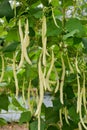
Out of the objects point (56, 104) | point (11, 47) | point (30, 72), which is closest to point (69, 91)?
point (56, 104)

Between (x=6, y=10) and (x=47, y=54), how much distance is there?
17cm

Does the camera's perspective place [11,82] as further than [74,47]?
Yes

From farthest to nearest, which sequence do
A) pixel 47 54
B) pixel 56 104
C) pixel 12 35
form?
pixel 56 104 → pixel 12 35 → pixel 47 54

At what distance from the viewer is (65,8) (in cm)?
118

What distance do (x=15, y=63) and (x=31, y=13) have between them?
17 centimetres

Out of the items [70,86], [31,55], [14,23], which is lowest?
[70,86]

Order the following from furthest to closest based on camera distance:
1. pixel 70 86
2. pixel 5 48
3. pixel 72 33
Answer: pixel 70 86 → pixel 5 48 → pixel 72 33

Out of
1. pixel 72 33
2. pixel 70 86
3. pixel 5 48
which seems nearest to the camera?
pixel 72 33

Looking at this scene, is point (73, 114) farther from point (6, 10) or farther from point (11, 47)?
point (6, 10)

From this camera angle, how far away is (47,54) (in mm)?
1049

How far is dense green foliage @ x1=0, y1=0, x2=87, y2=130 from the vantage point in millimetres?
1078

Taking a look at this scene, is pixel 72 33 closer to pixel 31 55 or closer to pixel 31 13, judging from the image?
pixel 31 13

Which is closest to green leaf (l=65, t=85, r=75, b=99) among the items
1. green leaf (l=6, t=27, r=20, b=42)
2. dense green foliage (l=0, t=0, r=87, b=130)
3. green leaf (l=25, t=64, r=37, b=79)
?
dense green foliage (l=0, t=0, r=87, b=130)

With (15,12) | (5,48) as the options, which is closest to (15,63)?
(5,48)
